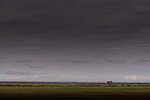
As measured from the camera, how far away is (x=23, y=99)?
3484 cm

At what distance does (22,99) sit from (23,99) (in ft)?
0.54

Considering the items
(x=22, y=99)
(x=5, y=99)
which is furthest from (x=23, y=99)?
(x=5, y=99)

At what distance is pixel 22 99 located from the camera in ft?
114

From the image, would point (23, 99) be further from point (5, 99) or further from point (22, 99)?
point (5, 99)

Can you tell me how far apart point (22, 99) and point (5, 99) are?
2.68 m

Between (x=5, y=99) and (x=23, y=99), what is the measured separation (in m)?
2.83

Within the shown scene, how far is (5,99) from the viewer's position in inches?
1342
